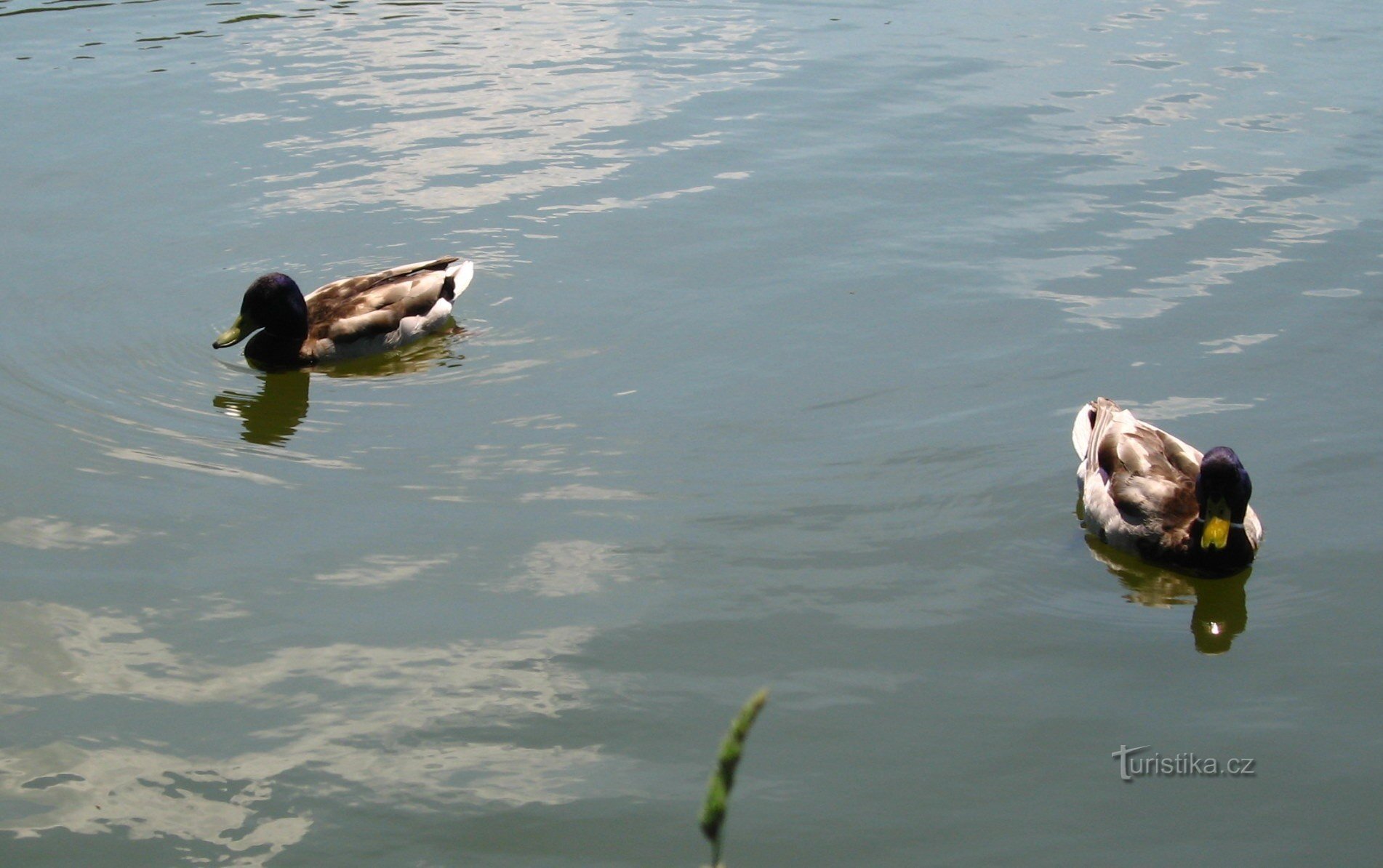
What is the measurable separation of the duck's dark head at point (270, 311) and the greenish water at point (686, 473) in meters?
0.32

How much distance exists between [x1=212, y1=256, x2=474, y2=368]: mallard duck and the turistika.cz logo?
261 inches

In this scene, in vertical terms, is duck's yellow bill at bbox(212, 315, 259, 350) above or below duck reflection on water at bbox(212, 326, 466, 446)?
above

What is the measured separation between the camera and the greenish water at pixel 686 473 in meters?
5.84

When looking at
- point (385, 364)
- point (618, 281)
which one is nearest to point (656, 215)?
point (618, 281)

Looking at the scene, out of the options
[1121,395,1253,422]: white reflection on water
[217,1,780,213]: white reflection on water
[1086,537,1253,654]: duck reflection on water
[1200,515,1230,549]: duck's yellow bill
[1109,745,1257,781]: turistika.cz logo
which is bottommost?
[1086,537,1253,654]: duck reflection on water

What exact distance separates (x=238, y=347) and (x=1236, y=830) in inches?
329

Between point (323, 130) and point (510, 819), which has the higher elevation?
point (323, 130)

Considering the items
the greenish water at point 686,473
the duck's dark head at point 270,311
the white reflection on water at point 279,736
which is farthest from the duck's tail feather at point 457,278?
the white reflection on water at point 279,736

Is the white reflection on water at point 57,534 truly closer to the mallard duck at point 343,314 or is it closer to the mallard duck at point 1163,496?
the mallard duck at point 343,314

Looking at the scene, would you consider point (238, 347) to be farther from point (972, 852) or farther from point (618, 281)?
point (972, 852)

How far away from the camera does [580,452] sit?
881 centimetres

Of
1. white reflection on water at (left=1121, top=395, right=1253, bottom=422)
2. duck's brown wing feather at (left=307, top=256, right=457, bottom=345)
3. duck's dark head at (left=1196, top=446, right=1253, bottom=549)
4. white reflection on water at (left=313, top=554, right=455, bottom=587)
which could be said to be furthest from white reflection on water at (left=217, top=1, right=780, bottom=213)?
duck's dark head at (left=1196, top=446, right=1253, bottom=549)

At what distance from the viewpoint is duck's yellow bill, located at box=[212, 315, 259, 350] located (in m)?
10.8

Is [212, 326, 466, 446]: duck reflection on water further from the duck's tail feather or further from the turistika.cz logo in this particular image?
the turistika.cz logo
